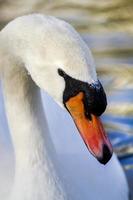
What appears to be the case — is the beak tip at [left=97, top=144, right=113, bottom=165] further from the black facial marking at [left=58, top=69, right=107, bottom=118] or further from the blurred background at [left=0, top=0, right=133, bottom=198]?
the blurred background at [left=0, top=0, right=133, bottom=198]

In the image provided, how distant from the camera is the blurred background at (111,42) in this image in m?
4.25

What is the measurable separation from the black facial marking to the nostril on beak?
0.46 ft

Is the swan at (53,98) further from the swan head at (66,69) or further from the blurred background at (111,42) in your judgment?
the blurred background at (111,42)

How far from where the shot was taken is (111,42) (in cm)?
514

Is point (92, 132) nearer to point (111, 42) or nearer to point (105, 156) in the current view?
point (105, 156)

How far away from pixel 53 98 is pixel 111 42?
2.44m

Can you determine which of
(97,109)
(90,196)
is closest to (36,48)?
(97,109)

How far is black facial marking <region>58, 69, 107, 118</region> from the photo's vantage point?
8.29ft

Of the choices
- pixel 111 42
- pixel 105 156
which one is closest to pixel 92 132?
pixel 105 156

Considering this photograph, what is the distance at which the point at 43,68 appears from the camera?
103 inches

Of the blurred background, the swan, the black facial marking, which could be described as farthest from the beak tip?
the blurred background

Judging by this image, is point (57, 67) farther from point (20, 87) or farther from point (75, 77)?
point (20, 87)

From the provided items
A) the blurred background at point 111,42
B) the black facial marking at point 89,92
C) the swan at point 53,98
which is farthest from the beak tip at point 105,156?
the blurred background at point 111,42

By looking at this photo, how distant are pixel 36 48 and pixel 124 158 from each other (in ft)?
5.22
